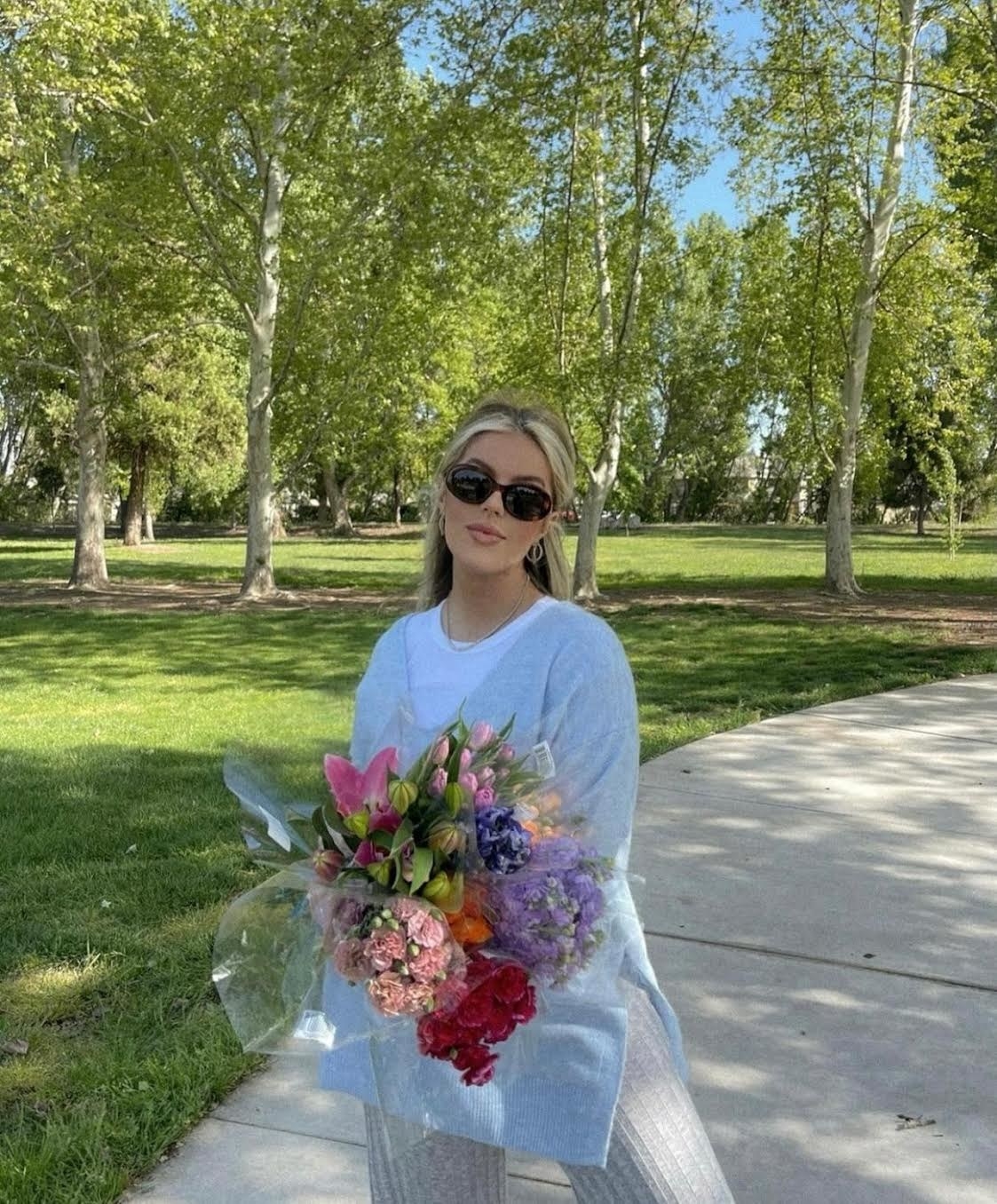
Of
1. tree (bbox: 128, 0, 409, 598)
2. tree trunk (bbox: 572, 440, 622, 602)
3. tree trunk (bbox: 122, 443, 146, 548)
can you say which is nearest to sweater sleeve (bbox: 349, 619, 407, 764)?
tree (bbox: 128, 0, 409, 598)

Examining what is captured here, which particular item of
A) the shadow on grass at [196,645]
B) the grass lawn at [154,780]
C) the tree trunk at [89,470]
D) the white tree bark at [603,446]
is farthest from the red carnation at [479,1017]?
the tree trunk at [89,470]

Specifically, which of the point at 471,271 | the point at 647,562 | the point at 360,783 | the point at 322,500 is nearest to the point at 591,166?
the point at 471,271

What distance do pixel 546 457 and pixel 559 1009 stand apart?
0.91 meters

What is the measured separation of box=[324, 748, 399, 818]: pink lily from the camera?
5.21 feet

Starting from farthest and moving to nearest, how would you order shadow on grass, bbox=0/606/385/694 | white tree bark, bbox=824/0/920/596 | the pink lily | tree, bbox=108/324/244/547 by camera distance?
tree, bbox=108/324/244/547
white tree bark, bbox=824/0/920/596
shadow on grass, bbox=0/606/385/694
the pink lily

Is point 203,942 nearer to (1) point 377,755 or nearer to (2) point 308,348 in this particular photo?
(1) point 377,755

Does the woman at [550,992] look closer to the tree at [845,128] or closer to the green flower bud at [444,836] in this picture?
the green flower bud at [444,836]

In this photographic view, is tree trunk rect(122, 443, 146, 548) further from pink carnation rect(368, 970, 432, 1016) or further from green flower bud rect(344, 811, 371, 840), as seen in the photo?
pink carnation rect(368, 970, 432, 1016)

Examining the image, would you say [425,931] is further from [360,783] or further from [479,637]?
[479,637]

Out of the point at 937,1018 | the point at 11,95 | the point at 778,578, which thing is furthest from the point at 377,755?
the point at 778,578

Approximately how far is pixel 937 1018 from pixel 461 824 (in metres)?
2.63

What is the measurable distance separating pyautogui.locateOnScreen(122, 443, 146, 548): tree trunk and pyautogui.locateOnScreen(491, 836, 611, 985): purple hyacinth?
1305 inches

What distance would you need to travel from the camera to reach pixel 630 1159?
168 cm

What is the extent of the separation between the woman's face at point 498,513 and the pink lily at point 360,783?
1.62 ft
